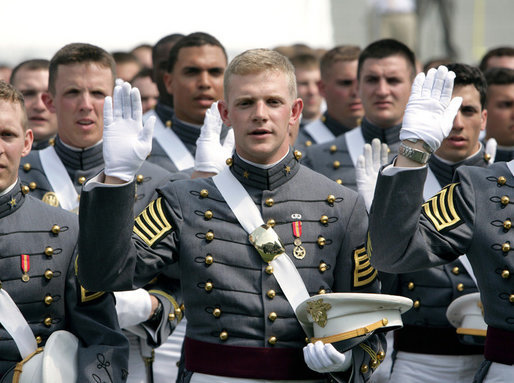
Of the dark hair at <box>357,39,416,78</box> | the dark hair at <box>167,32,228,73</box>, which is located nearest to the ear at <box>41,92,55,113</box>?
the dark hair at <box>167,32,228,73</box>

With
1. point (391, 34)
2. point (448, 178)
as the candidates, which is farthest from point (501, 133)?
point (391, 34)

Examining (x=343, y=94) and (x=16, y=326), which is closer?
(x=16, y=326)

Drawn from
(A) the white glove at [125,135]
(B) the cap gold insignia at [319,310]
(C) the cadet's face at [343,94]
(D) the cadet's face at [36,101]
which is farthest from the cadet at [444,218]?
(D) the cadet's face at [36,101]

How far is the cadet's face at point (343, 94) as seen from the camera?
9.10 metres

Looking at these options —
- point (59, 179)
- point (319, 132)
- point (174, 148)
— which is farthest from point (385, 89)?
point (59, 179)

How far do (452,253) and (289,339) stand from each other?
2.49 ft

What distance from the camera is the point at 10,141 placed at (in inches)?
203

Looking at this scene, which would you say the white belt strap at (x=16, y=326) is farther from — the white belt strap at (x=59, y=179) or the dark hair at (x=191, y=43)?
the dark hair at (x=191, y=43)

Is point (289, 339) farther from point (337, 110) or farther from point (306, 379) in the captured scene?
point (337, 110)

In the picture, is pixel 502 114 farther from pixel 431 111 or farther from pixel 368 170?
pixel 431 111

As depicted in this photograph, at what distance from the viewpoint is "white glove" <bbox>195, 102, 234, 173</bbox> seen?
6.30m

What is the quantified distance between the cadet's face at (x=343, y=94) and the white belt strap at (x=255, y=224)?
13.6 feet

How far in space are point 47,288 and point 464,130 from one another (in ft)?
8.46

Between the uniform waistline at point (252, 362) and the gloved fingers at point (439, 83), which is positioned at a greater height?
the gloved fingers at point (439, 83)
